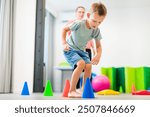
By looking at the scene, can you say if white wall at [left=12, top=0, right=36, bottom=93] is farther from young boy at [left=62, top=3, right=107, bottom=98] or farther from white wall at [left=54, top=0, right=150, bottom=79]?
young boy at [left=62, top=3, right=107, bottom=98]

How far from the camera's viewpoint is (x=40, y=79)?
10.5ft

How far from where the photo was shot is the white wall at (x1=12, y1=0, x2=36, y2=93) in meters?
3.20

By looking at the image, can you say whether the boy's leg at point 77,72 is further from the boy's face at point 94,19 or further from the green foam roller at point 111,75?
the green foam roller at point 111,75

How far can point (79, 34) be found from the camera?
1.61 meters

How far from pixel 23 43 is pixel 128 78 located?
1.59 m

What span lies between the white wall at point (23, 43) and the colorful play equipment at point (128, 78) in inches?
47.0

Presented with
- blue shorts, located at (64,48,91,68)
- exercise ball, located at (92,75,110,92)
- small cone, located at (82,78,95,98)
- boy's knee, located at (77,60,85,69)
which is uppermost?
blue shorts, located at (64,48,91,68)

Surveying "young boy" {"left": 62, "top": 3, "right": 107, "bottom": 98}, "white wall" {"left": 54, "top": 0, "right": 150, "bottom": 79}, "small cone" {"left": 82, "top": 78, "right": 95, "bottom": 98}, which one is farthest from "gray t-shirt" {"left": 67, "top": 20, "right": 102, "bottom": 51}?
"white wall" {"left": 54, "top": 0, "right": 150, "bottom": 79}

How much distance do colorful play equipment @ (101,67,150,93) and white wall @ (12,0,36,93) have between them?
1.19m

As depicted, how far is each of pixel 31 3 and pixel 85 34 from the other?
1985 mm

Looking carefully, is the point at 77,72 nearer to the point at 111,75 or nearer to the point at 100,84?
the point at 100,84

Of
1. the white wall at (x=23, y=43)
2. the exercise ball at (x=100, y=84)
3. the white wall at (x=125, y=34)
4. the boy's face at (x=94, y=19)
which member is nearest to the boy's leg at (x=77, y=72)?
the boy's face at (x=94, y=19)

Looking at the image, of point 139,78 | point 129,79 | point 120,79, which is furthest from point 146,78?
point 120,79

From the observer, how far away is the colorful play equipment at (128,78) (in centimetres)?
338
